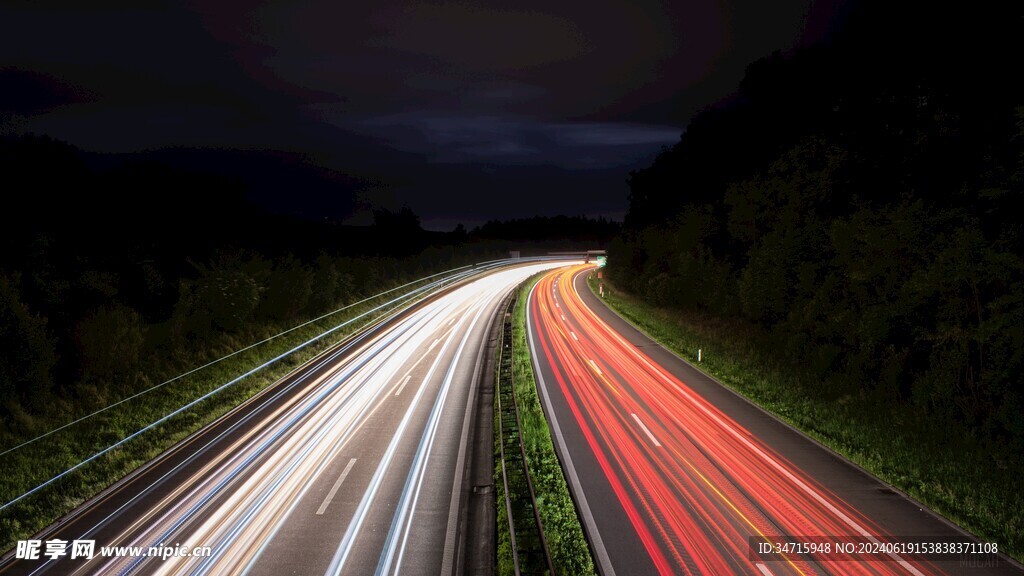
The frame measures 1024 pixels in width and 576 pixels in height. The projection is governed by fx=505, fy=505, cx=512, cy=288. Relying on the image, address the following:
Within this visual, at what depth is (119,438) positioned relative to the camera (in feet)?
51.6

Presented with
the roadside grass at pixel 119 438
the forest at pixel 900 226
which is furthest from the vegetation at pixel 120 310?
the forest at pixel 900 226

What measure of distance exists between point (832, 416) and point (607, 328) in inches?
687

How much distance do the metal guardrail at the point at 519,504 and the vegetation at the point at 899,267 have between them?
937cm

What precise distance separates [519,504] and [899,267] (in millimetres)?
16636

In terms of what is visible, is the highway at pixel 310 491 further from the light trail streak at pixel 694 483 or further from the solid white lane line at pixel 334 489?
the light trail streak at pixel 694 483

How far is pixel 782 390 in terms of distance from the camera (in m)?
20.6

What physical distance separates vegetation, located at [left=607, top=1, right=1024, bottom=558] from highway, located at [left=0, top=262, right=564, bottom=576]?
11.8 m

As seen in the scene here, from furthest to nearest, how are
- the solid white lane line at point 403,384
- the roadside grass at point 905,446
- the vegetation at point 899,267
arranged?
the solid white lane line at point 403,384 < the vegetation at point 899,267 < the roadside grass at point 905,446

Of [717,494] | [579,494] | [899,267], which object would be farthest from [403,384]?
[899,267]

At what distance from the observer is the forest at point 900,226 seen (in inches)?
596

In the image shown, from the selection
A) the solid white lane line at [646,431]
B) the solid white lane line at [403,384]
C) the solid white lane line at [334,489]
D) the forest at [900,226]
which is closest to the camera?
the solid white lane line at [334,489]

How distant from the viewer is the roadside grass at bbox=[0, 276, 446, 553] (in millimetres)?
12039

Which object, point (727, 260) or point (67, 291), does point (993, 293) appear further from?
point (67, 291)

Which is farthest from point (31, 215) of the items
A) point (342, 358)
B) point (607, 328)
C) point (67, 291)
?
point (607, 328)
